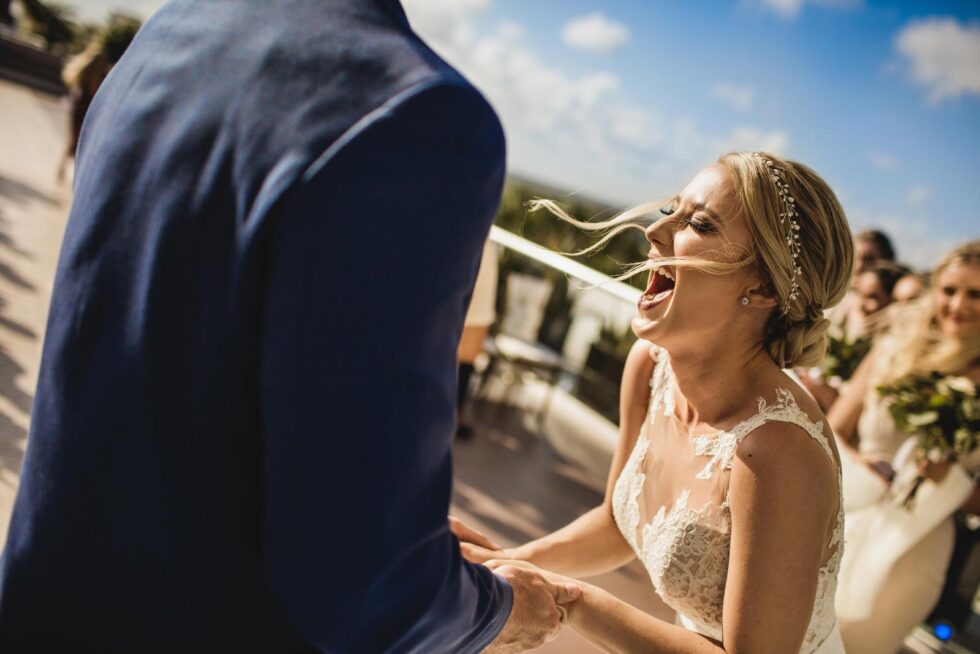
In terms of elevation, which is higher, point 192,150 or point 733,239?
point 192,150

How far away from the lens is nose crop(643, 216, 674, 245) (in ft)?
5.72

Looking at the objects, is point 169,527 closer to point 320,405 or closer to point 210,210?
point 320,405

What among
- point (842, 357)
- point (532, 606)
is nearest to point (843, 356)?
point (842, 357)

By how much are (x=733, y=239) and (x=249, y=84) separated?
4.11 feet

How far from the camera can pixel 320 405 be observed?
724 millimetres

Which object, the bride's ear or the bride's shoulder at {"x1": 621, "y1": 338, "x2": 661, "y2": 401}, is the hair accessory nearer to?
the bride's ear

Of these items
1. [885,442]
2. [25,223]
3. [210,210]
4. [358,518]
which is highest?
[210,210]

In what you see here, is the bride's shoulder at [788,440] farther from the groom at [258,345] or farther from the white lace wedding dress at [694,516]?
the groom at [258,345]

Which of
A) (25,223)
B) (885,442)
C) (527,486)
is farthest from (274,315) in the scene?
(25,223)

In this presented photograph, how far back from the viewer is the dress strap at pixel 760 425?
5.60 feet

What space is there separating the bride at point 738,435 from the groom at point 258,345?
30.3 inches

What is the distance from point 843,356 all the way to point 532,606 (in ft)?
11.8

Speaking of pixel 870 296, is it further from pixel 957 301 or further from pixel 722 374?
pixel 722 374

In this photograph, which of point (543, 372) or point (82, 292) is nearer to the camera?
point (82, 292)
